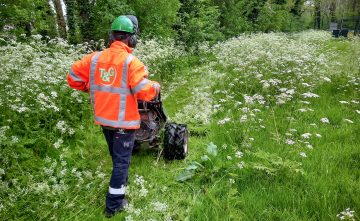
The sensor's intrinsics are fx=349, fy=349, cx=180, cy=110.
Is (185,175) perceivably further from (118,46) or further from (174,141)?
(118,46)

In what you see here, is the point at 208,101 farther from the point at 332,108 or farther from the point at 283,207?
the point at 283,207

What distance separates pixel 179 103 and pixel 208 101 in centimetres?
102

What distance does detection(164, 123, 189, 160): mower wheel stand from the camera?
584cm

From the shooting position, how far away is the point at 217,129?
7262 mm

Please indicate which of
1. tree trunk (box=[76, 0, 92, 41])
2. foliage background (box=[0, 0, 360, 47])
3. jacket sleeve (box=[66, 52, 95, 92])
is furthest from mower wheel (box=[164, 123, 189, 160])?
tree trunk (box=[76, 0, 92, 41])

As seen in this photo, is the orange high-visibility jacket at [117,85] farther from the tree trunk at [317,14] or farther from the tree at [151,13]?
the tree trunk at [317,14]

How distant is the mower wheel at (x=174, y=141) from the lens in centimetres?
584

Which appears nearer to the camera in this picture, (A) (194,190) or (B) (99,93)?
(B) (99,93)

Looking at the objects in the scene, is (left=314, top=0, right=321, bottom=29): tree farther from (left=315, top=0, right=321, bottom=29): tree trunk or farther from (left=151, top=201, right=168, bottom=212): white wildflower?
(left=151, top=201, right=168, bottom=212): white wildflower

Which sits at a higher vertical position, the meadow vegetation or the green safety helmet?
the green safety helmet

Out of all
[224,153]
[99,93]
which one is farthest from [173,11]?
[99,93]

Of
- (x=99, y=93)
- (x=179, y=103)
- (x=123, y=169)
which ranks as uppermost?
(x=99, y=93)

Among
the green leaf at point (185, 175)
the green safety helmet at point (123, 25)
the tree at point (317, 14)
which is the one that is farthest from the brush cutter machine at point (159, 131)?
→ the tree at point (317, 14)

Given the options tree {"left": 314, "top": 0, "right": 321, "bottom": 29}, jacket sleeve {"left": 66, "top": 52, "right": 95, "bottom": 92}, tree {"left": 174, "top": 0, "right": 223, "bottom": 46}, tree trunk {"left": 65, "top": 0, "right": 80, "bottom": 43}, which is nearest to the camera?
jacket sleeve {"left": 66, "top": 52, "right": 95, "bottom": 92}
